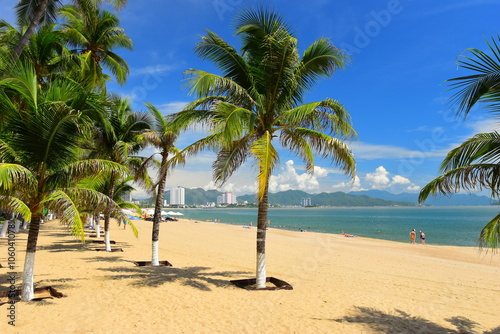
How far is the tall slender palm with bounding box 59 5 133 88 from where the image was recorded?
14823 mm

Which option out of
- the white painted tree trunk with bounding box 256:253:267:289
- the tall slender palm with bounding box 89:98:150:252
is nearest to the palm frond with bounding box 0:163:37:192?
the white painted tree trunk with bounding box 256:253:267:289

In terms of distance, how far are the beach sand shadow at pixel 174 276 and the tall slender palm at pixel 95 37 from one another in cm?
924

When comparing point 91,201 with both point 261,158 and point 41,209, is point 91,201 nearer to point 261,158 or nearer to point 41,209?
point 41,209

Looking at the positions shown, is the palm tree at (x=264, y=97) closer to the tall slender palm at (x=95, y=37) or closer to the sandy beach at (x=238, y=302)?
the sandy beach at (x=238, y=302)

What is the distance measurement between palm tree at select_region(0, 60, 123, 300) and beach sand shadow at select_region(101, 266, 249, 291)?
3.18 meters

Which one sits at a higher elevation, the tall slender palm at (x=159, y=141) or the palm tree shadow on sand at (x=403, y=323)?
the tall slender palm at (x=159, y=141)

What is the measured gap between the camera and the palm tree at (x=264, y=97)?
26.6 feet

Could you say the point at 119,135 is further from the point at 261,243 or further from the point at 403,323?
the point at 403,323

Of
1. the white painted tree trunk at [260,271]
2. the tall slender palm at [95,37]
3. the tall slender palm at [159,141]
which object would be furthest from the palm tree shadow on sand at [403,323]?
the tall slender palm at [95,37]

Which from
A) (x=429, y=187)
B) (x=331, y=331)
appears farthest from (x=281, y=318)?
(x=429, y=187)

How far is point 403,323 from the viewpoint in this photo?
643 cm

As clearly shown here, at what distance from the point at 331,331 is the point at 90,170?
243 inches

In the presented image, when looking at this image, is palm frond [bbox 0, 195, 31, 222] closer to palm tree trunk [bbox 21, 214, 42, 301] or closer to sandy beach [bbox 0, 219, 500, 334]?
palm tree trunk [bbox 21, 214, 42, 301]

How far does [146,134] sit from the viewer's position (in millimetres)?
12070
